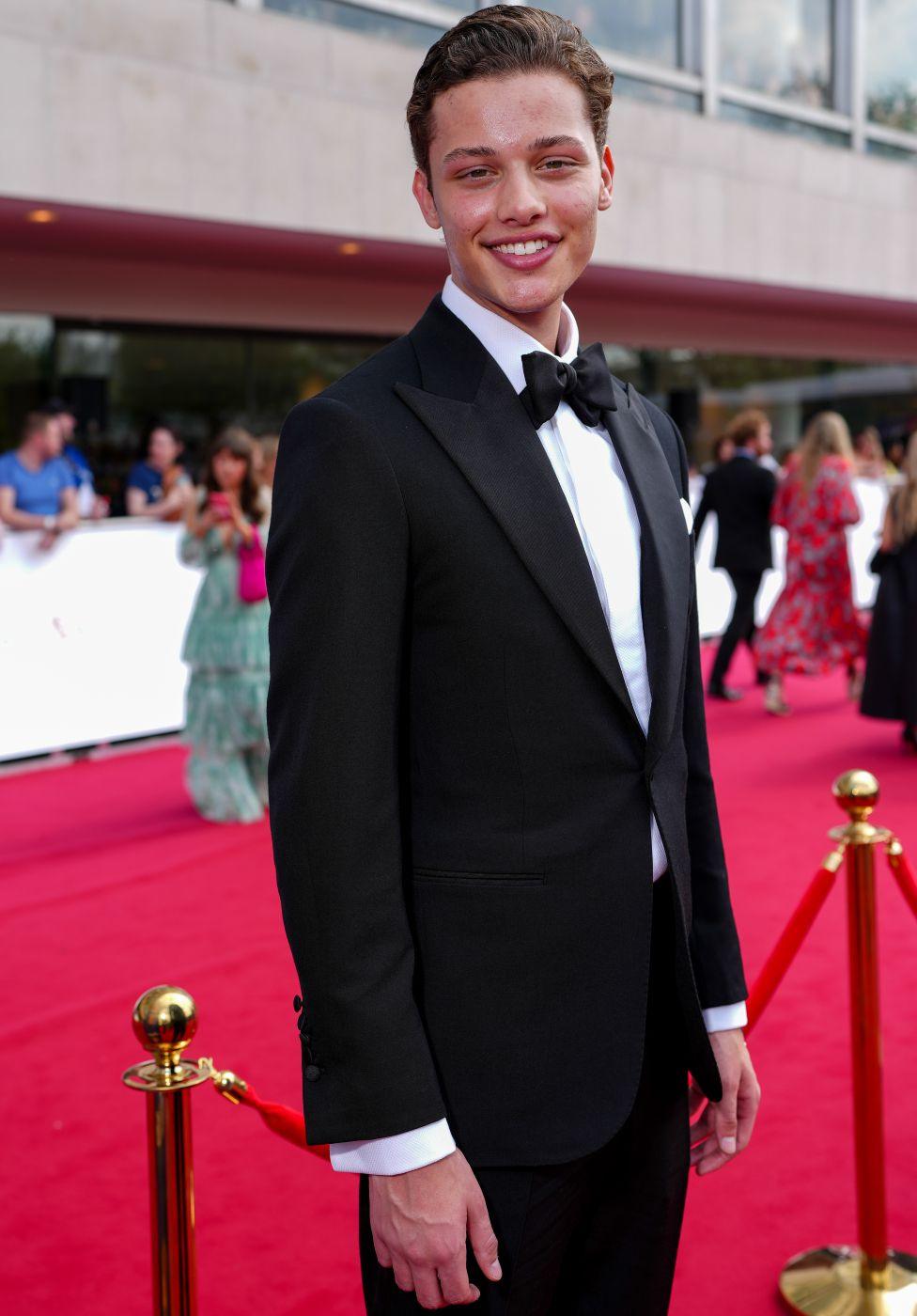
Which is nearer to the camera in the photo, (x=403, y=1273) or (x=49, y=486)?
(x=403, y=1273)

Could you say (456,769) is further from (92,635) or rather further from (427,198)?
(92,635)

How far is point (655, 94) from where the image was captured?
14102 millimetres

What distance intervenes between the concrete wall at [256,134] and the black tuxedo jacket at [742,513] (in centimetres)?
375

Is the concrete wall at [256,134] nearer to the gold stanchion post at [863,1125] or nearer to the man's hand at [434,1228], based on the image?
the gold stanchion post at [863,1125]

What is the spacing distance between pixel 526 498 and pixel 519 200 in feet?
1.09

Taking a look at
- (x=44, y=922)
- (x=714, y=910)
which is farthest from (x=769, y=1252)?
(x=44, y=922)

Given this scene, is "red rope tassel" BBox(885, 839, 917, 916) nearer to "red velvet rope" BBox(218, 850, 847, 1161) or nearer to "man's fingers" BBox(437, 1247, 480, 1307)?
"red velvet rope" BBox(218, 850, 847, 1161)

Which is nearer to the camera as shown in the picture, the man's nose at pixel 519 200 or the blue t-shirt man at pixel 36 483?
the man's nose at pixel 519 200

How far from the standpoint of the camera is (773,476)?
9656mm

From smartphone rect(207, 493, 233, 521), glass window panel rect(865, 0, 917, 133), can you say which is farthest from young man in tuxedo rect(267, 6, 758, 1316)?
glass window panel rect(865, 0, 917, 133)

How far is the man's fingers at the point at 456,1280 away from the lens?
1.38 metres

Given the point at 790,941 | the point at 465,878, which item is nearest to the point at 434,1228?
the point at 465,878

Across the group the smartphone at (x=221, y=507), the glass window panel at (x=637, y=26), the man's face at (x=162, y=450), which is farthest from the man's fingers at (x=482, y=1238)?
the glass window panel at (x=637, y=26)

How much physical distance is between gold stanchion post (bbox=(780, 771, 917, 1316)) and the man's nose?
1.64 meters
